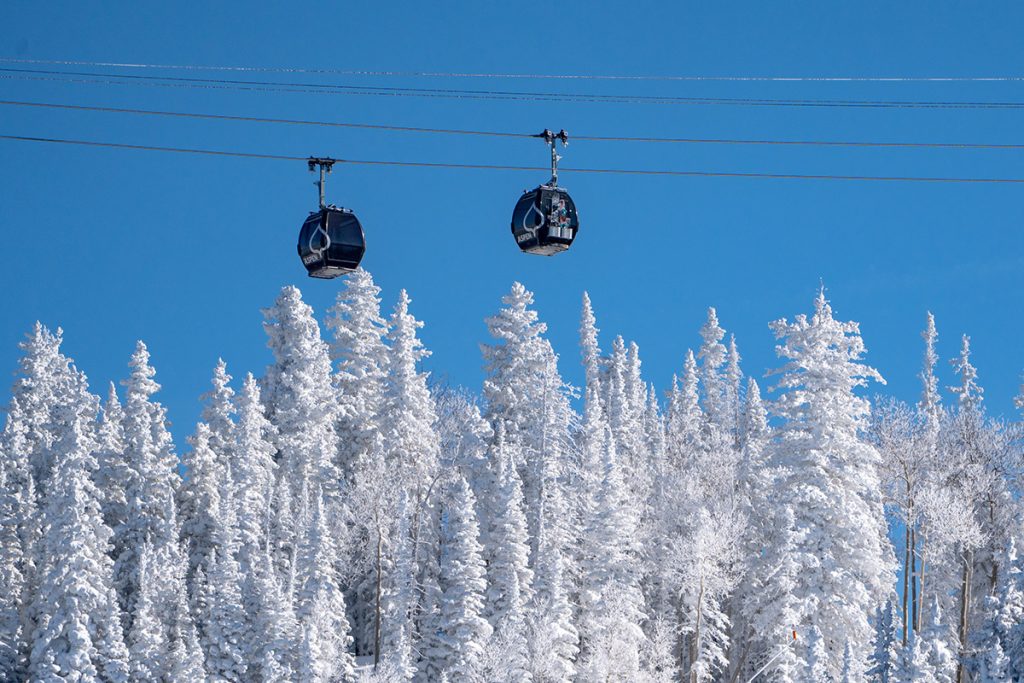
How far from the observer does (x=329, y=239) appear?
30703mm

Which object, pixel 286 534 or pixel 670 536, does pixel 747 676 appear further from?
pixel 286 534

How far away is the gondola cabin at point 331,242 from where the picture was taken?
30.8 m

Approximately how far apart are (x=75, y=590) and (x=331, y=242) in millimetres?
34684

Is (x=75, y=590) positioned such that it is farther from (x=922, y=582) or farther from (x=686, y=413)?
(x=686, y=413)

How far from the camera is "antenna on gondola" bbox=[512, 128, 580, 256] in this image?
30.1 metres

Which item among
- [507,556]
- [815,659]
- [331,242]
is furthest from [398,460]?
[331,242]

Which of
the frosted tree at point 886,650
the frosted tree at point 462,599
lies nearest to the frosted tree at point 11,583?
the frosted tree at point 462,599

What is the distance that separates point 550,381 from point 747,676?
1709 cm

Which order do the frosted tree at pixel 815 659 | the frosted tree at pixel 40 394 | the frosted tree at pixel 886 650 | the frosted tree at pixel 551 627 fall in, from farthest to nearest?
the frosted tree at pixel 40 394
the frosted tree at pixel 551 627
the frosted tree at pixel 815 659
the frosted tree at pixel 886 650

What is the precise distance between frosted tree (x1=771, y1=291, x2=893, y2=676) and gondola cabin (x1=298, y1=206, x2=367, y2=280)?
88.9ft

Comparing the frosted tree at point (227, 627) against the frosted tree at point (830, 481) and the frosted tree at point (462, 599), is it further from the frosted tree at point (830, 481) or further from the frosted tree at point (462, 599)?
the frosted tree at point (830, 481)

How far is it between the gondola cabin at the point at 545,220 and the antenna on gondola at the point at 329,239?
137 inches

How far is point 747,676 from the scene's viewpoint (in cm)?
6278

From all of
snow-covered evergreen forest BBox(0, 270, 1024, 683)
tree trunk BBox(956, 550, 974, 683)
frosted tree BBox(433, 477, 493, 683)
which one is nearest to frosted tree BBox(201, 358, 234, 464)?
snow-covered evergreen forest BBox(0, 270, 1024, 683)
